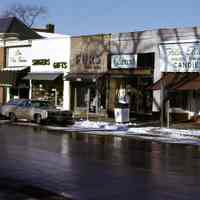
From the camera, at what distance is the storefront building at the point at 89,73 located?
3603 cm

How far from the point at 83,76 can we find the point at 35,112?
590cm

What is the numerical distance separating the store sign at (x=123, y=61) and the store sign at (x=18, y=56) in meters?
9.56

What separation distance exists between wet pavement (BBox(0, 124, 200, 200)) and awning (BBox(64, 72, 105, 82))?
1540 centimetres

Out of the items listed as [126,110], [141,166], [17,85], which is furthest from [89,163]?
[17,85]

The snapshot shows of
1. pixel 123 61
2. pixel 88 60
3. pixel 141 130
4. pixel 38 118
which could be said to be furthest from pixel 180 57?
pixel 38 118

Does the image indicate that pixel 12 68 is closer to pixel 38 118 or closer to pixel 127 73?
pixel 127 73

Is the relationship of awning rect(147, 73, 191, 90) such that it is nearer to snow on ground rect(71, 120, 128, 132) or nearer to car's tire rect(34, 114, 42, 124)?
snow on ground rect(71, 120, 128, 132)

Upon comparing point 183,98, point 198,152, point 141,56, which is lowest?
point 198,152

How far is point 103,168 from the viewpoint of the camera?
13227 mm

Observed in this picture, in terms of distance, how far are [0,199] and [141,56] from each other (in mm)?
25150

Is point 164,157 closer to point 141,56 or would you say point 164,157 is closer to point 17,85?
point 141,56

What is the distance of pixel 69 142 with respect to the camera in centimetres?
2041

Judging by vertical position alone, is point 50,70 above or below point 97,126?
above

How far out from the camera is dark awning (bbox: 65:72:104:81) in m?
35.6
